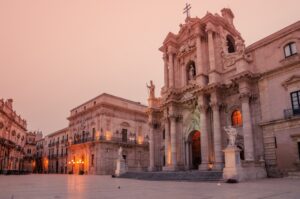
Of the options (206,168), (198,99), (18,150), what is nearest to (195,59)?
(198,99)

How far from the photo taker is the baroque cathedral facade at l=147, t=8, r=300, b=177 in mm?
18625

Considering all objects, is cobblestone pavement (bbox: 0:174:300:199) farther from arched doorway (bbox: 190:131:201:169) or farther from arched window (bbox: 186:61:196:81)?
arched window (bbox: 186:61:196:81)

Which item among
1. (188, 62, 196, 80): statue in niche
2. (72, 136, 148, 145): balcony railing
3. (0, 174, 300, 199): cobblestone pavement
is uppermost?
(188, 62, 196, 80): statue in niche

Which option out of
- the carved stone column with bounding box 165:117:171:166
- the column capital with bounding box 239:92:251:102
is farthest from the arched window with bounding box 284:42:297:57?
the carved stone column with bounding box 165:117:171:166

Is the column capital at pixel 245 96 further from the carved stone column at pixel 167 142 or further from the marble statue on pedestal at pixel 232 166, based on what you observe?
the carved stone column at pixel 167 142

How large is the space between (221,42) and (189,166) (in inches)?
505

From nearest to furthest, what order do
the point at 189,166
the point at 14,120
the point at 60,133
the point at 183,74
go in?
the point at 189,166, the point at 183,74, the point at 14,120, the point at 60,133

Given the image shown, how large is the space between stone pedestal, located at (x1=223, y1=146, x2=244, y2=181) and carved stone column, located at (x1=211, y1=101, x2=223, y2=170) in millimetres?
4775

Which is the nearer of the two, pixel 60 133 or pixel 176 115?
pixel 176 115

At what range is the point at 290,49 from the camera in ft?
62.8

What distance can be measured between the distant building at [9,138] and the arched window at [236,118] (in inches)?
1246

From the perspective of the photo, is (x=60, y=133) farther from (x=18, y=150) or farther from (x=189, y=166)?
(x=189, y=166)

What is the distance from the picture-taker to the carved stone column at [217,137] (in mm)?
20711

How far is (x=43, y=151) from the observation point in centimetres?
6894
